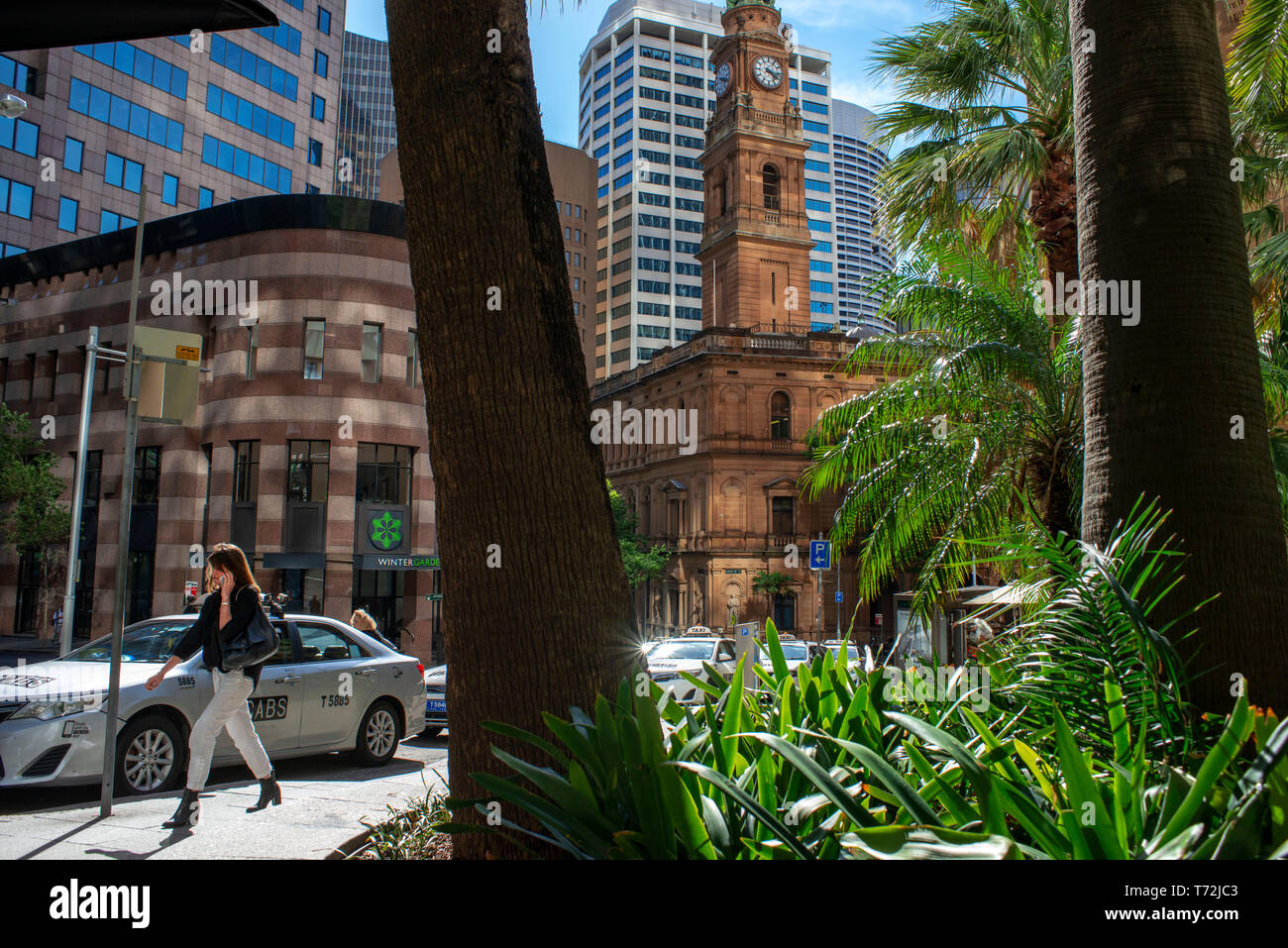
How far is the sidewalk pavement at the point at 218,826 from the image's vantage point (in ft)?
16.3

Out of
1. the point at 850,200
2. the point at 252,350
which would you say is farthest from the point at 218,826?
the point at 850,200

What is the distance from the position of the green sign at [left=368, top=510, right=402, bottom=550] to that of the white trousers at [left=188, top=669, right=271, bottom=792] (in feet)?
80.5

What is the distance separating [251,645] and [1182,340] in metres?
5.93

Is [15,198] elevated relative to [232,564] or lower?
elevated

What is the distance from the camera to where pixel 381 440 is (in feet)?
101

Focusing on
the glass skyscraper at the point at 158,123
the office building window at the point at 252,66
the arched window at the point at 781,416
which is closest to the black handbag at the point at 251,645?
the glass skyscraper at the point at 158,123

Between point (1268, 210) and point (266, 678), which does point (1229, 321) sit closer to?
point (266, 678)

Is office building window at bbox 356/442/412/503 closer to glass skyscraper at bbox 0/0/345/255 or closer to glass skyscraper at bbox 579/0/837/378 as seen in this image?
glass skyscraper at bbox 0/0/345/255

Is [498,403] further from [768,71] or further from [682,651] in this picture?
[768,71]

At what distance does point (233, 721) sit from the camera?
21.7 ft

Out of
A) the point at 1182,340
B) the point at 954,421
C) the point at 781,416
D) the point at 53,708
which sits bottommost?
the point at 53,708

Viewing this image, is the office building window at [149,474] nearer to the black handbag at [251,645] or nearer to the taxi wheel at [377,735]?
the taxi wheel at [377,735]

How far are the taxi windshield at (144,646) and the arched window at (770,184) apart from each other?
63.4 meters
